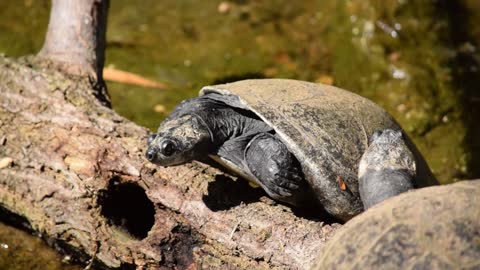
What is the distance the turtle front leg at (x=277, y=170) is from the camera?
343cm

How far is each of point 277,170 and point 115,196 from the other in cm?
96

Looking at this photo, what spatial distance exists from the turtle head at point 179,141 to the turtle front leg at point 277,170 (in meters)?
0.24

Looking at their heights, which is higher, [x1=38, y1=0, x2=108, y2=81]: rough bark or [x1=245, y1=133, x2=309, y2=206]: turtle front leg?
[x1=38, y1=0, x2=108, y2=81]: rough bark

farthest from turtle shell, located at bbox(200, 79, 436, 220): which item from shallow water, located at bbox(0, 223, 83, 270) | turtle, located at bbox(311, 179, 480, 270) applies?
shallow water, located at bbox(0, 223, 83, 270)

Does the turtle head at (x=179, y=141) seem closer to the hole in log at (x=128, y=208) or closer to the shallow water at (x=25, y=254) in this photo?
the hole in log at (x=128, y=208)

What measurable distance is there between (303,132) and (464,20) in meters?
3.57

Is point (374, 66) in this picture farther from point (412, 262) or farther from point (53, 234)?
point (412, 262)

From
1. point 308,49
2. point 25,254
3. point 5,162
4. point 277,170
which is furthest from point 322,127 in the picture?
point 308,49

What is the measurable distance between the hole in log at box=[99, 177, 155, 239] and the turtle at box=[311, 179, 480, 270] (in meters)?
1.27

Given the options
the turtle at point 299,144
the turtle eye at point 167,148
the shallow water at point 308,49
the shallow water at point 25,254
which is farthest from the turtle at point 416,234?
the shallow water at point 308,49

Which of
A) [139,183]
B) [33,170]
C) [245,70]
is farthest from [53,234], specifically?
[245,70]

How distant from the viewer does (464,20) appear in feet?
21.6

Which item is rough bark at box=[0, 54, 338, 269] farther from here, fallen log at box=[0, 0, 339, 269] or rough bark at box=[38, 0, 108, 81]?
rough bark at box=[38, 0, 108, 81]

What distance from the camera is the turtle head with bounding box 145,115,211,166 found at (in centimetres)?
351
